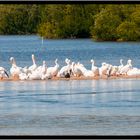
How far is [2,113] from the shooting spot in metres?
12.2

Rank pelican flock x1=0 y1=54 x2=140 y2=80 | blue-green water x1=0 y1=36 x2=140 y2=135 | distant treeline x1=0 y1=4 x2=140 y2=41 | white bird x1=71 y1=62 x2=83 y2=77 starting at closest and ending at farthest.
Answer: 1. blue-green water x1=0 y1=36 x2=140 y2=135
2. pelican flock x1=0 y1=54 x2=140 y2=80
3. white bird x1=71 y1=62 x2=83 y2=77
4. distant treeline x1=0 y1=4 x2=140 y2=41

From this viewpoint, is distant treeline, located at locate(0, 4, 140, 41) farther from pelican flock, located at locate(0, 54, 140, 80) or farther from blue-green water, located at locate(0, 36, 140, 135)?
blue-green water, located at locate(0, 36, 140, 135)

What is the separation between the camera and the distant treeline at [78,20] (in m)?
55.2

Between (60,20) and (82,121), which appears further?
(60,20)

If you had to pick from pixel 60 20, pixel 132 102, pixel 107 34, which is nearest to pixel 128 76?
pixel 132 102

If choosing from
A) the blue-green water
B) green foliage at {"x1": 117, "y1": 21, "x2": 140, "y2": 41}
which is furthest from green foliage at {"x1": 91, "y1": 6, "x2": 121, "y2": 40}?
the blue-green water

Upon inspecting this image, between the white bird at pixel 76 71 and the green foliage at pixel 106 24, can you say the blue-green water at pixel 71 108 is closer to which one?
the white bird at pixel 76 71

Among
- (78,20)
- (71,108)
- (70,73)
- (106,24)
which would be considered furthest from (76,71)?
(78,20)

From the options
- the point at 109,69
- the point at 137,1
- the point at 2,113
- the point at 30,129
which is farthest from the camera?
the point at 109,69

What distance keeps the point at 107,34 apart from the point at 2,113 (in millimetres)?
44586

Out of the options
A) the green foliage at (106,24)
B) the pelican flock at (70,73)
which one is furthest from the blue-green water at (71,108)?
the green foliage at (106,24)

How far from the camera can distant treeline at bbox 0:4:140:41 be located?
55.2 meters

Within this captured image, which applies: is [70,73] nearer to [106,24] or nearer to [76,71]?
[76,71]

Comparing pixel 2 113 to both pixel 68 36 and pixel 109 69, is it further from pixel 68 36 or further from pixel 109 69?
pixel 68 36
